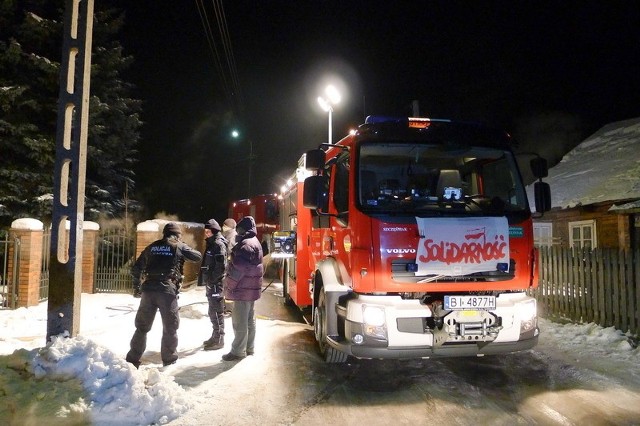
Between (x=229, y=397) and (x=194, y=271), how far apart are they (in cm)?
1104

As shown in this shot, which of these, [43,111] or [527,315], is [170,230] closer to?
[527,315]

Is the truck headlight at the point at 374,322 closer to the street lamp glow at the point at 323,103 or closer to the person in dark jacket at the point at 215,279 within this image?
the person in dark jacket at the point at 215,279

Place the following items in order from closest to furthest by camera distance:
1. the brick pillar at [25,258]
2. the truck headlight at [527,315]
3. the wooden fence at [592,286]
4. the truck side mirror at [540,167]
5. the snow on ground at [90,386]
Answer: the snow on ground at [90,386], the truck headlight at [527,315], the truck side mirror at [540,167], the wooden fence at [592,286], the brick pillar at [25,258]

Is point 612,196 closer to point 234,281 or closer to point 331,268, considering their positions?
point 331,268

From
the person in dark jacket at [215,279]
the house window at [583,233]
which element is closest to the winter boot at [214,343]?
the person in dark jacket at [215,279]

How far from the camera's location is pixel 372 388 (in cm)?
488

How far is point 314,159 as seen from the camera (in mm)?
5297

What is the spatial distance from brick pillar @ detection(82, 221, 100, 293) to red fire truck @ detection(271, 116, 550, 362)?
764cm

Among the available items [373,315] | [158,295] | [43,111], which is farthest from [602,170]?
[43,111]

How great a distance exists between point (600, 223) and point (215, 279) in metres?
12.8

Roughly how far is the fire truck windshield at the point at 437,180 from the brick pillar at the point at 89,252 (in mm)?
8421

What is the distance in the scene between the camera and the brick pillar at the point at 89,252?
1090 centimetres

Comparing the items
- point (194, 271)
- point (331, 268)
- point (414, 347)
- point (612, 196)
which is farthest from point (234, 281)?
point (612, 196)

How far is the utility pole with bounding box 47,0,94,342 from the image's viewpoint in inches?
185
